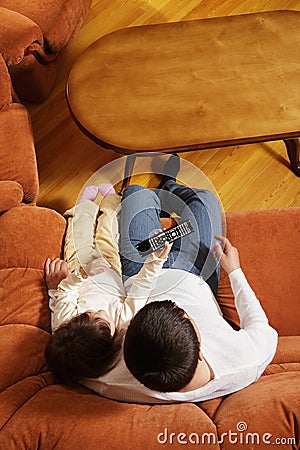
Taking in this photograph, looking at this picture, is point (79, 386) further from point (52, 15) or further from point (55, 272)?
point (52, 15)

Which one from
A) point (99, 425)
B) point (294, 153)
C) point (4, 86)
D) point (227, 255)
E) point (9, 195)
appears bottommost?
point (294, 153)

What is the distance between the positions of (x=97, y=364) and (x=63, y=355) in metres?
0.07

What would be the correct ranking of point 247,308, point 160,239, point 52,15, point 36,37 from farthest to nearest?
point 52,15, point 36,37, point 160,239, point 247,308

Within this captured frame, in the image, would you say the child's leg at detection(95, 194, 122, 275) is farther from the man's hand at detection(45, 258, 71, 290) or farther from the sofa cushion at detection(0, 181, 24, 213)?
the sofa cushion at detection(0, 181, 24, 213)

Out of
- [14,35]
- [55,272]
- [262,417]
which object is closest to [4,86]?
[14,35]

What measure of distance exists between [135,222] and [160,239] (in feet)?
0.35

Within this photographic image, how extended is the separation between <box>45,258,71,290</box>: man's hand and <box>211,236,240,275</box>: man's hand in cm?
40

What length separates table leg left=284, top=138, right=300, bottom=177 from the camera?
6.41 feet

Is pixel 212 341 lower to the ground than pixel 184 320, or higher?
lower

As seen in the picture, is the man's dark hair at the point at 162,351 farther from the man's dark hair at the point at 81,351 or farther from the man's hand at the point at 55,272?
the man's hand at the point at 55,272

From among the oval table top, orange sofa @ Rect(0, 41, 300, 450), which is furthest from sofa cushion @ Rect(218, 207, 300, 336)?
the oval table top

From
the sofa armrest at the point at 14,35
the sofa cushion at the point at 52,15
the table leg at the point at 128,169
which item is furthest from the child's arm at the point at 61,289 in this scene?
the sofa cushion at the point at 52,15

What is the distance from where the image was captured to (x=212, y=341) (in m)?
1.22

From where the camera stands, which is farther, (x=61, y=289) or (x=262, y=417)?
(x=61, y=289)
